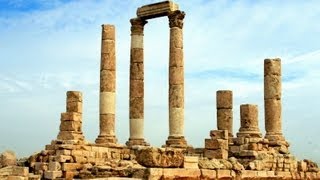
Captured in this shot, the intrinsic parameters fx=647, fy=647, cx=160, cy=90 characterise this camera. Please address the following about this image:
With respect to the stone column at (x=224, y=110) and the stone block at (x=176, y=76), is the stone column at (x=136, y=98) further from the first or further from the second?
the stone column at (x=224, y=110)

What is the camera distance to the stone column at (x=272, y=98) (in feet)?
109

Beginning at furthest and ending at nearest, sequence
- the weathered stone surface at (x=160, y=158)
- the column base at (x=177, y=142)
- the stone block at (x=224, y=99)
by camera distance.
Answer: the stone block at (x=224, y=99)
the column base at (x=177, y=142)
the weathered stone surface at (x=160, y=158)

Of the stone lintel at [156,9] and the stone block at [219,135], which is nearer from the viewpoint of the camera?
the stone block at [219,135]

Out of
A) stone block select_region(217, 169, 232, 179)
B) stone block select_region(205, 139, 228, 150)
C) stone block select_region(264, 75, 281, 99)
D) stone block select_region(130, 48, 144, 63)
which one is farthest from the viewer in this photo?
stone block select_region(130, 48, 144, 63)

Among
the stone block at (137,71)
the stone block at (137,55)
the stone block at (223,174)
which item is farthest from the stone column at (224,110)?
the stone block at (223,174)

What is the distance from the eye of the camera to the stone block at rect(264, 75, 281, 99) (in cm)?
3356

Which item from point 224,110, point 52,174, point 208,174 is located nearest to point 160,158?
point 208,174

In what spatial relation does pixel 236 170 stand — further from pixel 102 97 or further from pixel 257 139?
pixel 102 97

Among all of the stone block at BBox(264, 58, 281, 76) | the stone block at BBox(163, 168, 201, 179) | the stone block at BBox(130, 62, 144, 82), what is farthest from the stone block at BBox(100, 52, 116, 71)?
the stone block at BBox(163, 168, 201, 179)

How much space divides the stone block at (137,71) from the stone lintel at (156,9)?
268 centimetres

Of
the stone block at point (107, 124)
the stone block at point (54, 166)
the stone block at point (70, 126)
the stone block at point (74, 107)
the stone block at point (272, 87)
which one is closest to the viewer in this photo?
the stone block at point (54, 166)

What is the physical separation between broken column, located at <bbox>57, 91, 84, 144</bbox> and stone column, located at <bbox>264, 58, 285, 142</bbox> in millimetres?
10051

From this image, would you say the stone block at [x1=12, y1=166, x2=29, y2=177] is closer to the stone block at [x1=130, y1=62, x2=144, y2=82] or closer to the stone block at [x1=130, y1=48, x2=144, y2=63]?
the stone block at [x1=130, y1=62, x2=144, y2=82]

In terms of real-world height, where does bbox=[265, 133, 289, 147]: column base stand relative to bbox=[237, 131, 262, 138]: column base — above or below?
below
